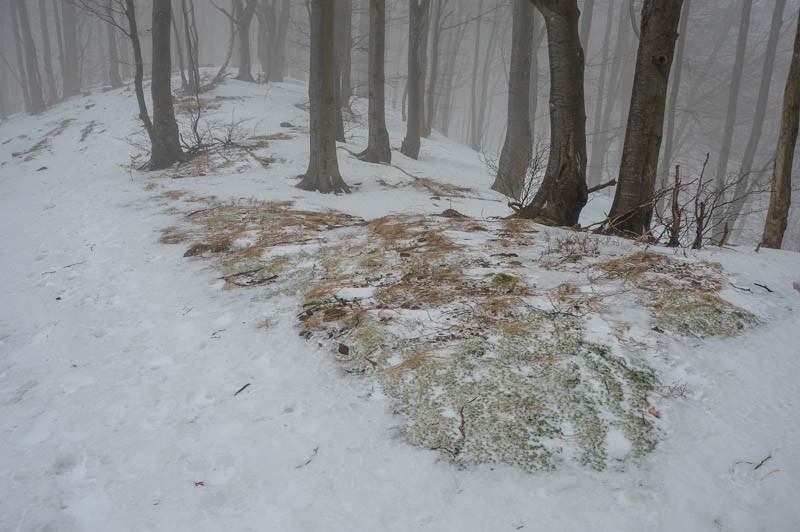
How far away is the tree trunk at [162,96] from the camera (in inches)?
372

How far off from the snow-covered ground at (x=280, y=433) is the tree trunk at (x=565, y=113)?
1.47 m

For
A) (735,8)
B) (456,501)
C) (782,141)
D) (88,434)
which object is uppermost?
(735,8)

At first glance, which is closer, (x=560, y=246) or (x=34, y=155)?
(x=560, y=246)

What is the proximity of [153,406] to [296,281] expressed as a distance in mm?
1480

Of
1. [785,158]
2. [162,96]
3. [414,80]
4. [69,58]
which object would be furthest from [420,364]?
[69,58]

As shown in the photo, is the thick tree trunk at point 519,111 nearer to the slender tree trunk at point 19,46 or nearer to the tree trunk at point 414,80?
the tree trunk at point 414,80

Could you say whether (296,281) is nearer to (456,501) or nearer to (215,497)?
(215,497)

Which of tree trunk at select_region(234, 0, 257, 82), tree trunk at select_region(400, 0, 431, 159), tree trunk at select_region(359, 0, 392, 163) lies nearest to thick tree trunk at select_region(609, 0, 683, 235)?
tree trunk at select_region(359, 0, 392, 163)

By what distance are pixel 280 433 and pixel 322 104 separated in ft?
21.0

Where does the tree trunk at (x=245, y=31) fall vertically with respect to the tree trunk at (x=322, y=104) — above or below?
above

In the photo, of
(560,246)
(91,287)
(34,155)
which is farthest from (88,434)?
(34,155)

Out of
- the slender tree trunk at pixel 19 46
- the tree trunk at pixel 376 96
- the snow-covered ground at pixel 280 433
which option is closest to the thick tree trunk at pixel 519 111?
the tree trunk at pixel 376 96

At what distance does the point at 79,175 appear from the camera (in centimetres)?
947

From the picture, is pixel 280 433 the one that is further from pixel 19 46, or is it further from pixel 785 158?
pixel 19 46
